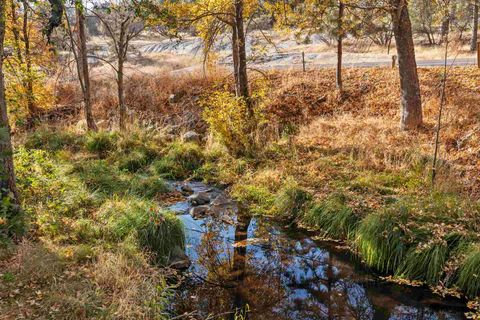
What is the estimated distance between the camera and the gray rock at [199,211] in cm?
877

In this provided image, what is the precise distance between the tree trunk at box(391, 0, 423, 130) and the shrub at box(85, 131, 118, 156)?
309 inches

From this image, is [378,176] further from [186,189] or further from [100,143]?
[100,143]

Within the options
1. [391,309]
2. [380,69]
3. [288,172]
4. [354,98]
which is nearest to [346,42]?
[380,69]

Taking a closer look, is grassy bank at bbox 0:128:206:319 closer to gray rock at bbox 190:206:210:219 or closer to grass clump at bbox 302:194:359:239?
gray rock at bbox 190:206:210:219

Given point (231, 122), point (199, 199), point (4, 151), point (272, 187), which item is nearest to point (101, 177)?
point (199, 199)

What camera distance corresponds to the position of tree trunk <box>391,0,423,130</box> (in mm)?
10336

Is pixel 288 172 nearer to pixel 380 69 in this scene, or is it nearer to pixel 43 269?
pixel 43 269

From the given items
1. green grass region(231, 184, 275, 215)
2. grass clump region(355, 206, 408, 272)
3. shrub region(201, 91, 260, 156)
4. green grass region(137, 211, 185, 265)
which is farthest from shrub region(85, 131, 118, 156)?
grass clump region(355, 206, 408, 272)

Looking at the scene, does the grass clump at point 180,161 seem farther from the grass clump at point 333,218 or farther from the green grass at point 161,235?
the grass clump at point 333,218

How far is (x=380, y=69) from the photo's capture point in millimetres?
15641

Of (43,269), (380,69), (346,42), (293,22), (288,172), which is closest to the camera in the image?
(43,269)

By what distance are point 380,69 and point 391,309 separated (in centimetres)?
1166

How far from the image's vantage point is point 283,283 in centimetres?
624

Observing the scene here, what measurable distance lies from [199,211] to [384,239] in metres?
3.77
